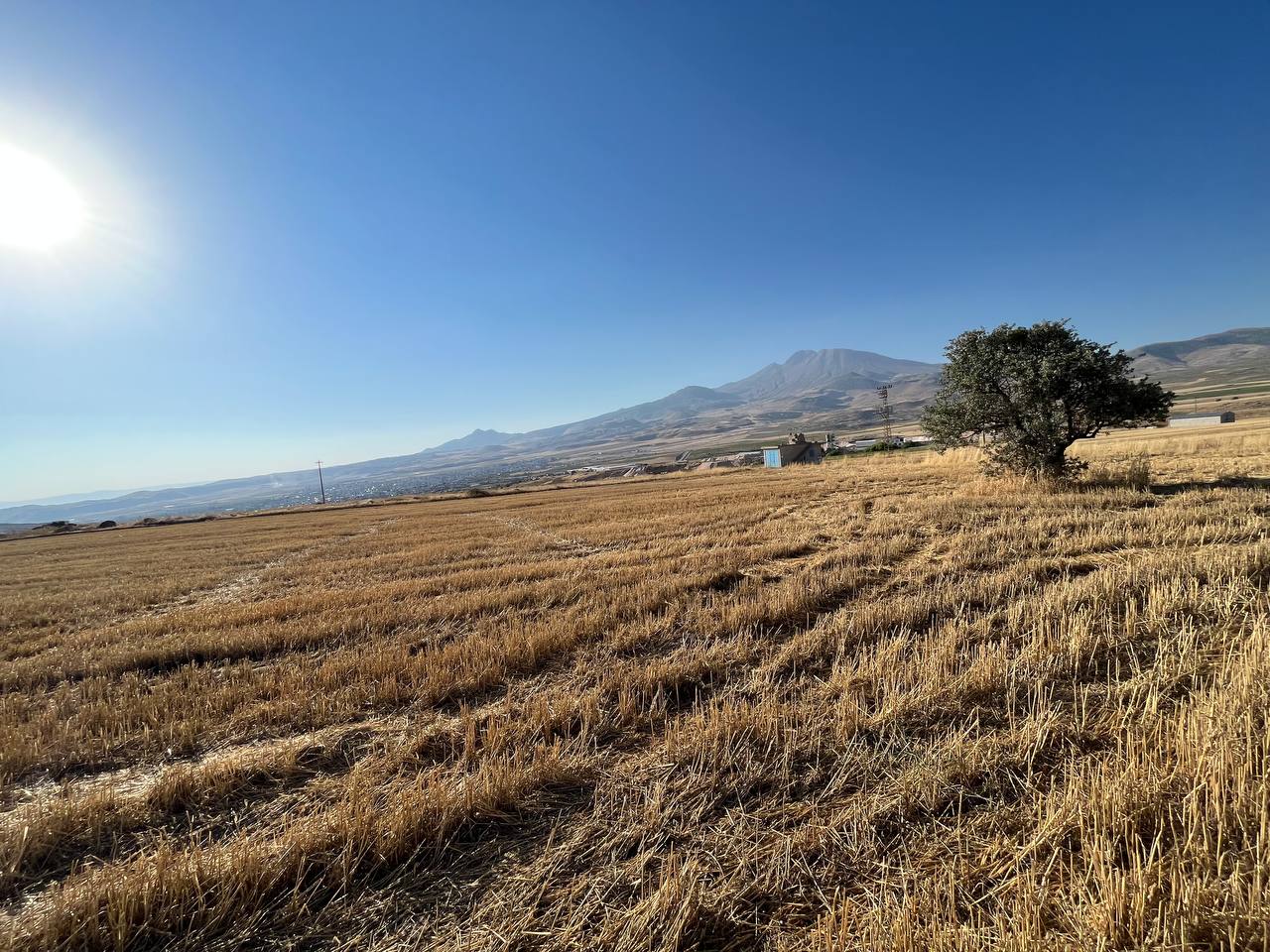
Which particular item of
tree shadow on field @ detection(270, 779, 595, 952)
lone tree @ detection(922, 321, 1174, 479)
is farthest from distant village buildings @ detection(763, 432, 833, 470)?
tree shadow on field @ detection(270, 779, 595, 952)

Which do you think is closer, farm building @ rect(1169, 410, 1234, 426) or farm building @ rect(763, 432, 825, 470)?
farm building @ rect(1169, 410, 1234, 426)

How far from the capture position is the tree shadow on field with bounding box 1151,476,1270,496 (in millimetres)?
13547

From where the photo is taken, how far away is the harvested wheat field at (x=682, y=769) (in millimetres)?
2369

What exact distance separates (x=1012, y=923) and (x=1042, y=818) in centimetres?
92

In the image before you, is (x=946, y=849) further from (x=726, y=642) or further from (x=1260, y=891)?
(x=726, y=642)

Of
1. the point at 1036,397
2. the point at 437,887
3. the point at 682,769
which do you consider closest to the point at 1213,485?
the point at 1036,397

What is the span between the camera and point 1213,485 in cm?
1411

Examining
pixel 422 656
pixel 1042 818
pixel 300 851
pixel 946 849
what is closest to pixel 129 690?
pixel 422 656

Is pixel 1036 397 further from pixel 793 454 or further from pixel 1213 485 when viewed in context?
pixel 793 454

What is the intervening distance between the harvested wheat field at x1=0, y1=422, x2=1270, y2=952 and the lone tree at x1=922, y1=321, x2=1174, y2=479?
Answer: 334 inches

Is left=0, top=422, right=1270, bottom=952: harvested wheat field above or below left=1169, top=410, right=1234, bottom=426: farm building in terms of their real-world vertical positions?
above

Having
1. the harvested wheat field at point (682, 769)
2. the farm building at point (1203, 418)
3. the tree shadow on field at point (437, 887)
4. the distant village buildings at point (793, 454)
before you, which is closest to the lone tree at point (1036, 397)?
the harvested wheat field at point (682, 769)

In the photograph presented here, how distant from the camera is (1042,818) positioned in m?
2.73

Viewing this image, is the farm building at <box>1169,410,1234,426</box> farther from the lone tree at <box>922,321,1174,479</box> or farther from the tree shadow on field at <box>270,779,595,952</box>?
the tree shadow on field at <box>270,779,595,952</box>
